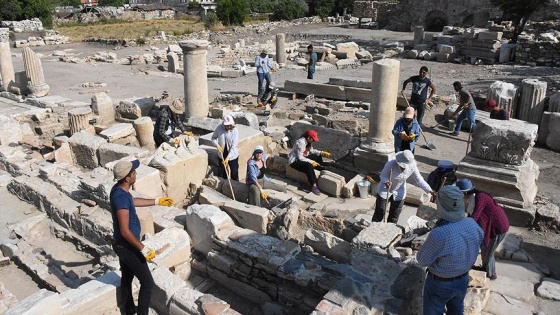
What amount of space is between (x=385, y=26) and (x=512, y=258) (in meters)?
33.2

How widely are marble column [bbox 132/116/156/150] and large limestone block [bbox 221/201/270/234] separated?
453 cm

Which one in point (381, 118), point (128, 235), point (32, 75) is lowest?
point (128, 235)

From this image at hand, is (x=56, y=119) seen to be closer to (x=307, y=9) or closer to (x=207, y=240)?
(x=207, y=240)

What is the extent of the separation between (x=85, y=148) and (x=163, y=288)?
233 inches

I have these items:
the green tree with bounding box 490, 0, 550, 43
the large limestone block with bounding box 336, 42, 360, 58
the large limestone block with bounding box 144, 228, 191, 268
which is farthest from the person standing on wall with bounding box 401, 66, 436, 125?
the green tree with bounding box 490, 0, 550, 43

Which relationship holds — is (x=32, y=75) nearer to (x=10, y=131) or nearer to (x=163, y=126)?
(x=10, y=131)

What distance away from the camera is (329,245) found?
6203 mm

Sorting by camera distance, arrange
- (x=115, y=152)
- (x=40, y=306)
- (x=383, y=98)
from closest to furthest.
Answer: (x=40, y=306), (x=383, y=98), (x=115, y=152)

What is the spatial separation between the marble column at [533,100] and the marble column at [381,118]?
178 inches

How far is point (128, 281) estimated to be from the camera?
17.3ft

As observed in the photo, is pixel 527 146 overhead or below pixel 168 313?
overhead

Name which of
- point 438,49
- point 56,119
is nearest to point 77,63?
point 56,119

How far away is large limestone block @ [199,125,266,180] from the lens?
9.94m

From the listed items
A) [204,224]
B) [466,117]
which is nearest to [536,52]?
[466,117]
